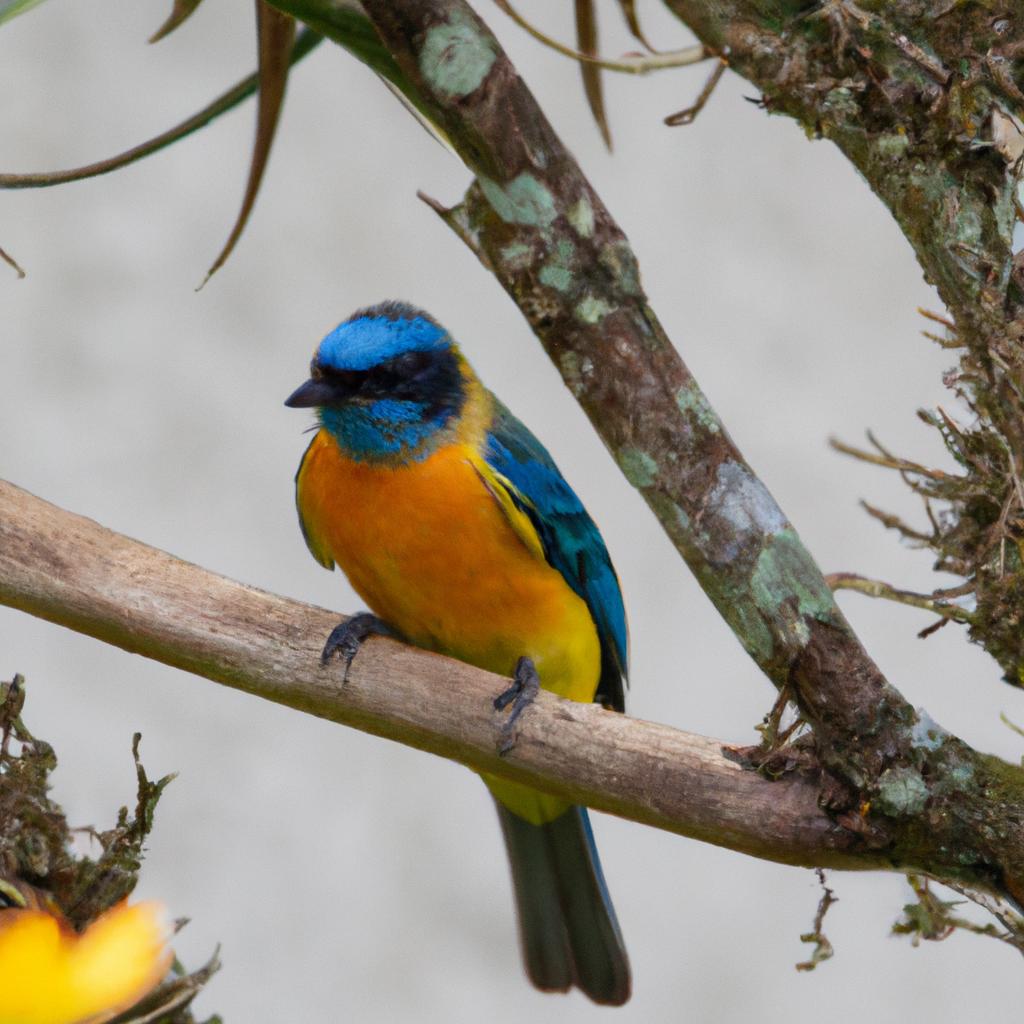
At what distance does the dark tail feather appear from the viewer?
2254 millimetres

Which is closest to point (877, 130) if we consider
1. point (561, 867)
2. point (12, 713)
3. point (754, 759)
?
point (754, 759)

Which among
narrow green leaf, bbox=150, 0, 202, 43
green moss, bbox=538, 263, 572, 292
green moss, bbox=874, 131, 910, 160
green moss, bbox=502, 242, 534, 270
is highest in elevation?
narrow green leaf, bbox=150, 0, 202, 43

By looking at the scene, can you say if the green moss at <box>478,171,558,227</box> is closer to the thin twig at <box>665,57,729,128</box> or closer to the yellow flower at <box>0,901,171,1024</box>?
the thin twig at <box>665,57,729,128</box>

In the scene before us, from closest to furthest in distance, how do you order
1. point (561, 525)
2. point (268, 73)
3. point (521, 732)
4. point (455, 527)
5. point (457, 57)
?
point (457, 57)
point (521, 732)
point (268, 73)
point (455, 527)
point (561, 525)

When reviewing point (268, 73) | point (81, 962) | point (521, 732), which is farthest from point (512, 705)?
point (268, 73)

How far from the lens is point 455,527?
2020mm

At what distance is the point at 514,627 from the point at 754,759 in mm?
644

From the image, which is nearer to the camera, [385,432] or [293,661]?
[293,661]

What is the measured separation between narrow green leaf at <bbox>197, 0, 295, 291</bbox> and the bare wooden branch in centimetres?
42

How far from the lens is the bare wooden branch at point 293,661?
157cm

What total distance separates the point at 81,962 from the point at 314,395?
1.01m

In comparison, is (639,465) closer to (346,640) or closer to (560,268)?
Result: (560,268)

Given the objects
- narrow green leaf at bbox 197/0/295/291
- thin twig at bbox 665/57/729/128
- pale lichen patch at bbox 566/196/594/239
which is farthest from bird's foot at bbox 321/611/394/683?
thin twig at bbox 665/57/729/128

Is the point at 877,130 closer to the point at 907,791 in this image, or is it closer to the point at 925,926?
the point at 907,791
